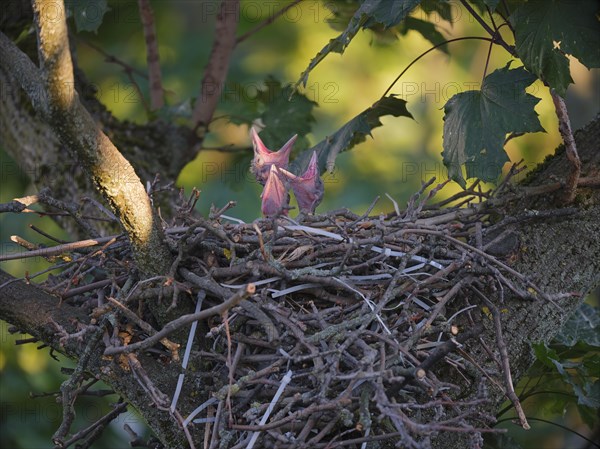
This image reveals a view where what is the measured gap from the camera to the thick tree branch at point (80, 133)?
157cm

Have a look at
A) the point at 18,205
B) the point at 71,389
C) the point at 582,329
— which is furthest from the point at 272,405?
the point at 582,329

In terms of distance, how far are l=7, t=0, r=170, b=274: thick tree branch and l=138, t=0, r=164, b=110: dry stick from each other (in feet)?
5.24

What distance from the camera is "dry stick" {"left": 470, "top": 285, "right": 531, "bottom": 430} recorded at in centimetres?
169

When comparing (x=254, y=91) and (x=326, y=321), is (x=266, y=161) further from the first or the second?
(x=254, y=91)

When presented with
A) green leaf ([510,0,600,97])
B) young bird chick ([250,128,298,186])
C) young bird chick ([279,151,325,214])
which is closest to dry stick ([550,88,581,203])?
green leaf ([510,0,600,97])

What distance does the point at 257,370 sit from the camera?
1.78 metres

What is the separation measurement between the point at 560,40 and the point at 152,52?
2064mm

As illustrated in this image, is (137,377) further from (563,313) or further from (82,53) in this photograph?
(82,53)

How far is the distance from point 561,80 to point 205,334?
3.86 feet

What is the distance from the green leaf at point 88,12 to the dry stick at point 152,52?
2.20 ft

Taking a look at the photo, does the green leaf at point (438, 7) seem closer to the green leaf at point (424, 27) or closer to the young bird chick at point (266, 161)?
the green leaf at point (424, 27)

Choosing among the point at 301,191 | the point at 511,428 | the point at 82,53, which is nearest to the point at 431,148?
the point at 511,428

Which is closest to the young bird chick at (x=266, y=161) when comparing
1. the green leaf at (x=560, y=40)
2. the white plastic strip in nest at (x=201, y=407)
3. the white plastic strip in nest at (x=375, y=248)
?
the white plastic strip in nest at (x=375, y=248)

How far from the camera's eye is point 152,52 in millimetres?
3537
